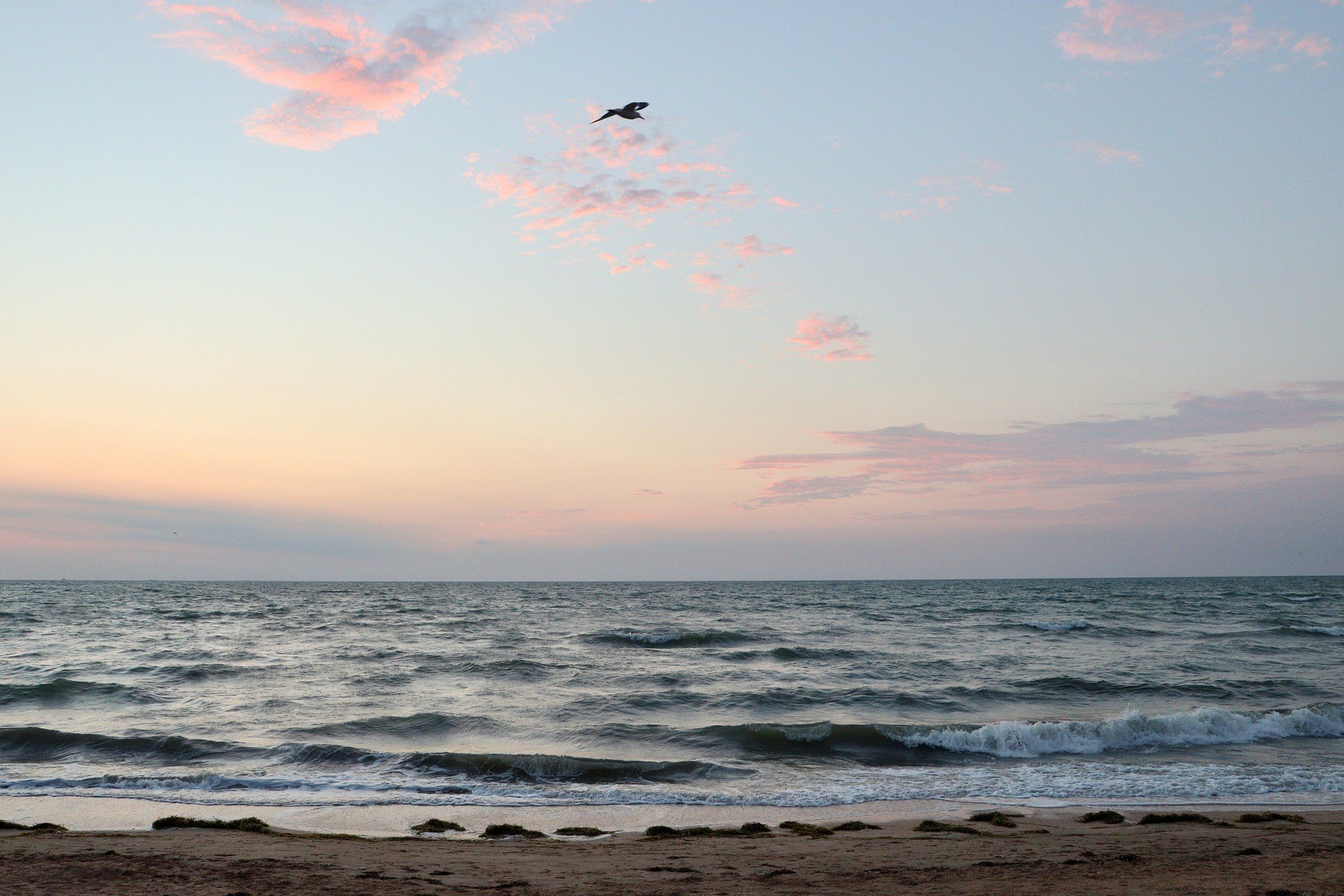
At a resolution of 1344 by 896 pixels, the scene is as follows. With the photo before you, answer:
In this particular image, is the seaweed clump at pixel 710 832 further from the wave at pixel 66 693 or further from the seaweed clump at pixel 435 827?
the wave at pixel 66 693

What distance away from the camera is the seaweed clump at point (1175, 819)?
38.2ft

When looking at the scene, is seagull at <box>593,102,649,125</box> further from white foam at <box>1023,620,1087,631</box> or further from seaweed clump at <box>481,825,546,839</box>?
white foam at <box>1023,620,1087,631</box>

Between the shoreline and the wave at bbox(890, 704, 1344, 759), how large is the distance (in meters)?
4.55

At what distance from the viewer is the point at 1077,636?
42094 millimetres

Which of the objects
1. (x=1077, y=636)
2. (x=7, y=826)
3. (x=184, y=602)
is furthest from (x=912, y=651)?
(x=184, y=602)

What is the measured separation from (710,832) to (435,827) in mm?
3833

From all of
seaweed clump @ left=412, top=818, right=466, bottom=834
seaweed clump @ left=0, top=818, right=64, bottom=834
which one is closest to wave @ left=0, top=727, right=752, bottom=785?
seaweed clump @ left=412, top=818, right=466, bottom=834

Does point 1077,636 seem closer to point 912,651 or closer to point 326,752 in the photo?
point 912,651

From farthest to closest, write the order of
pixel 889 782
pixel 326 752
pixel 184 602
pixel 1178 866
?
pixel 184 602
pixel 326 752
pixel 889 782
pixel 1178 866

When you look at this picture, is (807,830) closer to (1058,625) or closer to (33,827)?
(33,827)

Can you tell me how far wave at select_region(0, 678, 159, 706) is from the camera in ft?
72.9

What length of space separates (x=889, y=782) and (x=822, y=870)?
269 inches

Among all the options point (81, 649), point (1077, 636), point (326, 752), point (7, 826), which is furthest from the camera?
point (1077, 636)

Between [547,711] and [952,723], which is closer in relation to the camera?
[952,723]
